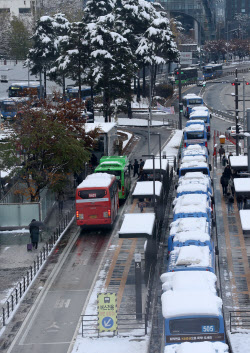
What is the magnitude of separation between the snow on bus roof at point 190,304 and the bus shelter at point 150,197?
1583cm

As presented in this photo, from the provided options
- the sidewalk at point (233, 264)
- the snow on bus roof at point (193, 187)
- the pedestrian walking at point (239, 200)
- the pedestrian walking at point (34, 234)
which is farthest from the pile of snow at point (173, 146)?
the pedestrian walking at point (34, 234)

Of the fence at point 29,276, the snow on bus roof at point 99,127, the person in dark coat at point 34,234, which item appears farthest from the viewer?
the snow on bus roof at point 99,127

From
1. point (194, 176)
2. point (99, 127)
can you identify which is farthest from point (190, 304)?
point (99, 127)

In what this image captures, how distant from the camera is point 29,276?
1238 inches

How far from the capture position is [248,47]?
647 feet

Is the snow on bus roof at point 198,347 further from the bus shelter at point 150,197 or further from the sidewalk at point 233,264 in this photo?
the bus shelter at point 150,197

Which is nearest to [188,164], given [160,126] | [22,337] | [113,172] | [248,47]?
[113,172]

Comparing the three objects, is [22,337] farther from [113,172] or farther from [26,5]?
[26,5]

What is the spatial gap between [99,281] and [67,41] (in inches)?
2140

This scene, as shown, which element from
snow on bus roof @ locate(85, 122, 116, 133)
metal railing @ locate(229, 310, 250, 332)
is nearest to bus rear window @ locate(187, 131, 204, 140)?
snow on bus roof @ locate(85, 122, 116, 133)

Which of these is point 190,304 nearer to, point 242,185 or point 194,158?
point 242,185

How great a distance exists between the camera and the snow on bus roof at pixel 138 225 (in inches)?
1147

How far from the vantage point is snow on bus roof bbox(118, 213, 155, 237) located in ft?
95.6

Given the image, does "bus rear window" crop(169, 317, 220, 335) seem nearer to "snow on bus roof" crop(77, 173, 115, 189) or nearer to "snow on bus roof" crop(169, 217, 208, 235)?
"snow on bus roof" crop(169, 217, 208, 235)
